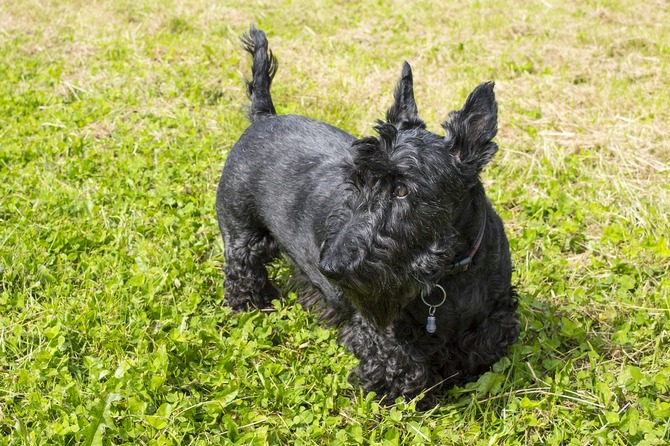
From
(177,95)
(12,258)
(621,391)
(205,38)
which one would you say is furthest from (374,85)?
(621,391)

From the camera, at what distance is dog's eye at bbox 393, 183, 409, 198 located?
297cm

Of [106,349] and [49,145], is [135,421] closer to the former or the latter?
[106,349]

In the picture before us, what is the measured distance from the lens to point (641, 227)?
4551mm

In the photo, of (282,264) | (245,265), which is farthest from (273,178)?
(282,264)

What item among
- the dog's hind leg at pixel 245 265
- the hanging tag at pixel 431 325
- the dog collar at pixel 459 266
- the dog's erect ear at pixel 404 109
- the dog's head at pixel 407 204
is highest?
the dog's erect ear at pixel 404 109

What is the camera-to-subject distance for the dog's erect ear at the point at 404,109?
325cm

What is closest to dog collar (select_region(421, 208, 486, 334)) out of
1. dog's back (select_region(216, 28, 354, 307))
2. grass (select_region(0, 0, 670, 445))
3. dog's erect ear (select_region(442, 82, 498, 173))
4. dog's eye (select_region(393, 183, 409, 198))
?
dog's erect ear (select_region(442, 82, 498, 173))

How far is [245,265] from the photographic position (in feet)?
14.4

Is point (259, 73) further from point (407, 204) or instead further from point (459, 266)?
point (459, 266)

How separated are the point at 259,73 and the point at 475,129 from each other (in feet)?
5.98

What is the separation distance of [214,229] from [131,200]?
0.80 meters

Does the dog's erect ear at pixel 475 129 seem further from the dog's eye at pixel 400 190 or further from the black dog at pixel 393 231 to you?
the dog's eye at pixel 400 190

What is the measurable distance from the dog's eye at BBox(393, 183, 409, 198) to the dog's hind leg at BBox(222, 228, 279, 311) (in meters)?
1.58

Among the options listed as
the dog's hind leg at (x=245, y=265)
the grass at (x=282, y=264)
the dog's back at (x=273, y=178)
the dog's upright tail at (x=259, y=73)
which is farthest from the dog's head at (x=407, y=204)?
the dog's upright tail at (x=259, y=73)
